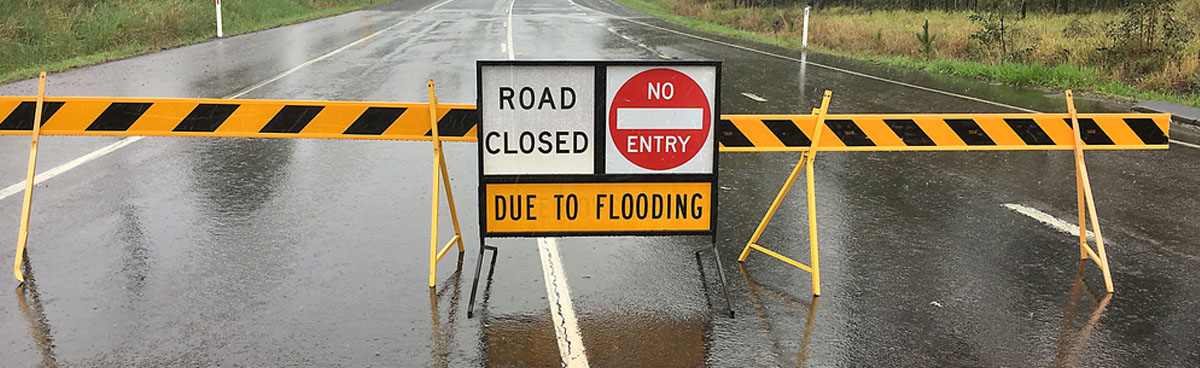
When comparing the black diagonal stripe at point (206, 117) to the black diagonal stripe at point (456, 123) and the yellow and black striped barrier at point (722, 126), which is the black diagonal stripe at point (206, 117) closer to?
the yellow and black striped barrier at point (722, 126)

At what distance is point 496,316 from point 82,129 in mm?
3101

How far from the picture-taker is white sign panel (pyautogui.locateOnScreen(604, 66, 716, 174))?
558cm

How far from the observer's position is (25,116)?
630 centimetres

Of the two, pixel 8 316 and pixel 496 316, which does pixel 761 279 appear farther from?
pixel 8 316

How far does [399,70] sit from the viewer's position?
60.4 feet

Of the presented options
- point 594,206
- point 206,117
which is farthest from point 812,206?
point 206,117

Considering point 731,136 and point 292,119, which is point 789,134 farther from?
point 292,119

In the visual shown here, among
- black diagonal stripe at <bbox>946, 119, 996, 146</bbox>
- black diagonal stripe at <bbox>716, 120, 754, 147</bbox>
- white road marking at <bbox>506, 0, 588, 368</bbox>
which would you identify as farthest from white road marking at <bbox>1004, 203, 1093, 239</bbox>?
white road marking at <bbox>506, 0, 588, 368</bbox>

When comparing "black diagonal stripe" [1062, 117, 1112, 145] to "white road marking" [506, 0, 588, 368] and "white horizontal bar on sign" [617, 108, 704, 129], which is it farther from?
"white road marking" [506, 0, 588, 368]

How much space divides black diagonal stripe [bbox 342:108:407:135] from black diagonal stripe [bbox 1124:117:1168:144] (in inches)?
181

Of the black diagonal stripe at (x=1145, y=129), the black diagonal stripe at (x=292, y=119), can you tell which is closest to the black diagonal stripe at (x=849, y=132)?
the black diagonal stripe at (x=1145, y=129)

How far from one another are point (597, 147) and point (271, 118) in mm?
2061

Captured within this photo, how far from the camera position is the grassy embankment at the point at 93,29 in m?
18.8

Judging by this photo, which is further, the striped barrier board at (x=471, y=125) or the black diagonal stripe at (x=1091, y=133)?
the black diagonal stripe at (x=1091, y=133)
